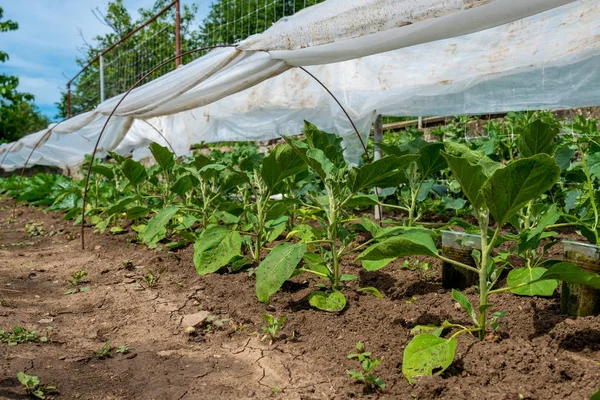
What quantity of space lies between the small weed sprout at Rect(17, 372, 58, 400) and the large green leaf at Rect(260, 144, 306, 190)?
3.87 ft

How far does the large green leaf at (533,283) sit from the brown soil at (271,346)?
8 cm

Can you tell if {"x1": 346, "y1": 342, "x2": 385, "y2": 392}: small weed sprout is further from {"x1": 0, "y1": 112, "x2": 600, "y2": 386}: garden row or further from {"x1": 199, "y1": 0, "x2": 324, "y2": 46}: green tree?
{"x1": 199, "y1": 0, "x2": 324, "y2": 46}: green tree

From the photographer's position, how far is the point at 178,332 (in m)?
2.03

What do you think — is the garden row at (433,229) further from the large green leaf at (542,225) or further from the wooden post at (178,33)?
the wooden post at (178,33)

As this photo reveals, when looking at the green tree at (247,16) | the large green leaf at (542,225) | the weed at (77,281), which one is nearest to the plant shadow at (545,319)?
the large green leaf at (542,225)

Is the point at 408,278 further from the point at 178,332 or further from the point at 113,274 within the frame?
the point at 113,274

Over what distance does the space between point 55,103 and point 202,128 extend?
27.4 m

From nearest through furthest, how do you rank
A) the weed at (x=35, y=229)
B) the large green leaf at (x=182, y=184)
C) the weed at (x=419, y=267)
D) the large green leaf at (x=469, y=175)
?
the large green leaf at (x=469, y=175)
the weed at (x=419, y=267)
the large green leaf at (x=182, y=184)
the weed at (x=35, y=229)

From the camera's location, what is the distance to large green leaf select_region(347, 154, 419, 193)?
76.2 inches

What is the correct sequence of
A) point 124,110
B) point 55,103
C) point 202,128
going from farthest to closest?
point 55,103, point 202,128, point 124,110

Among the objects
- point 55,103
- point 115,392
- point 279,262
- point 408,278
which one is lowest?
point 115,392

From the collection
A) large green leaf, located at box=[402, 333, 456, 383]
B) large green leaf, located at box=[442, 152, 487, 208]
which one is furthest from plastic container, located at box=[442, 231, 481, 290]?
large green leaf, located at box=[402, 333, 456, 383]

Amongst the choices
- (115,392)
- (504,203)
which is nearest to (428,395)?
(504,203)

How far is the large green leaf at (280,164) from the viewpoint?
90.0 inches
